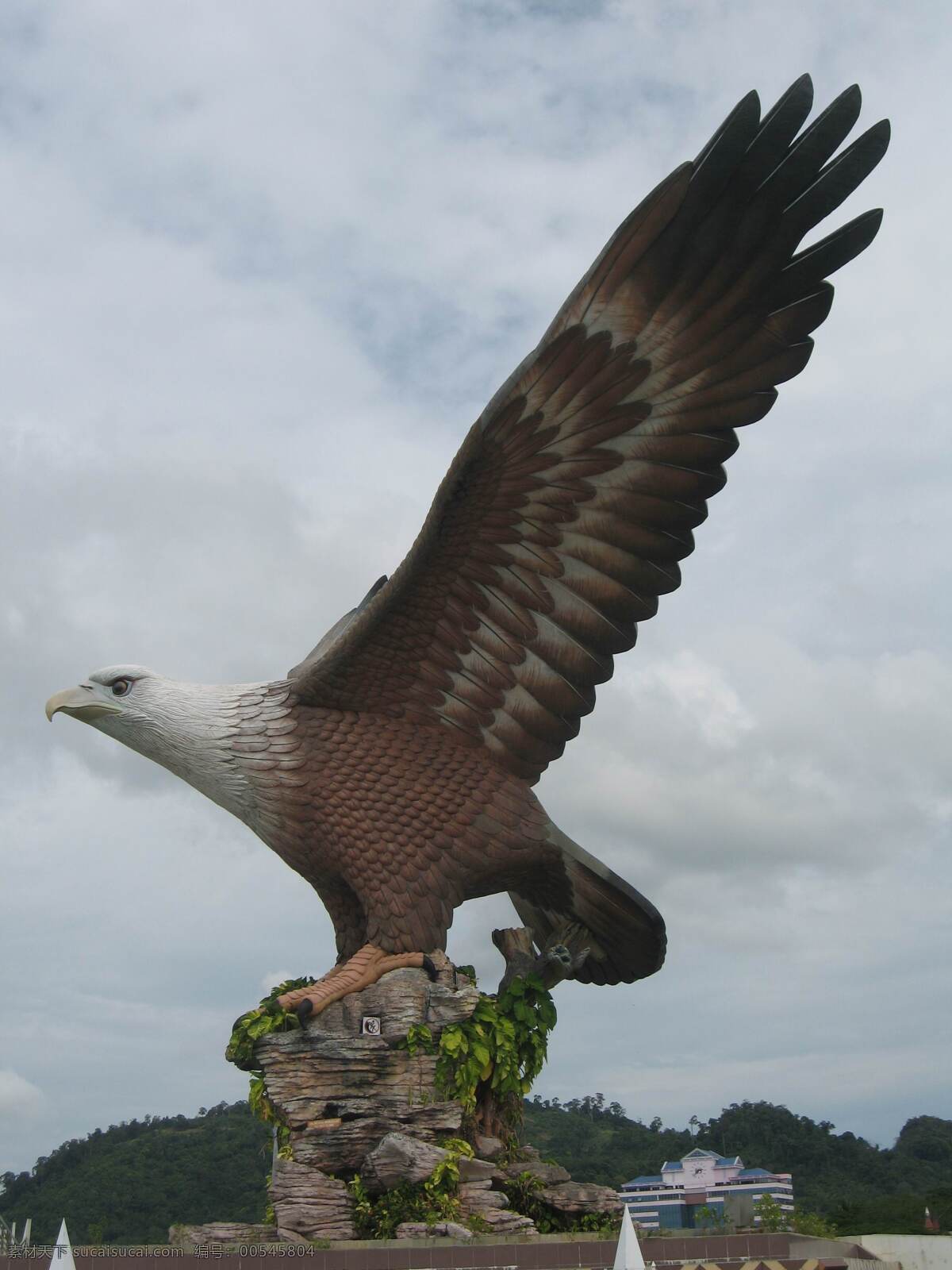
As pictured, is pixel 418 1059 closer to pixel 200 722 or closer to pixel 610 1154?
pixel 200 722

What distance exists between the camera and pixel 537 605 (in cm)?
935

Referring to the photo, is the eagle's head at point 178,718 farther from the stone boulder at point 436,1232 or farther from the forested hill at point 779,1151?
the forested hill at point 779,1151

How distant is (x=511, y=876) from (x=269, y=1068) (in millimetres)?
2279

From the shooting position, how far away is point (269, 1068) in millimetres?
8898

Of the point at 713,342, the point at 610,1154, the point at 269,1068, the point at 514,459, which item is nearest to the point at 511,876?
the point at 269,1068

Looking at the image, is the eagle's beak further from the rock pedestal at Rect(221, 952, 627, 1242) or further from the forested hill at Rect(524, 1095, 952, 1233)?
the forested hill at Rect(524, 1095, 952, 1233)

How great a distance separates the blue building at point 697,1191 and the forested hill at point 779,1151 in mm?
1286

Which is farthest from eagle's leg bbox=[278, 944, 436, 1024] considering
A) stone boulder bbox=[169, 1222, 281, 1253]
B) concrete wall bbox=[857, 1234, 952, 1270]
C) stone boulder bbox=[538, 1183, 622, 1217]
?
concrete wall bbox=[857, 1234, 952, 1270]

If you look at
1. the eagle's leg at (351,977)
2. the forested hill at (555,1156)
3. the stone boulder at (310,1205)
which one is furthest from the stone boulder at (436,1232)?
the forested hill at (555,1156)

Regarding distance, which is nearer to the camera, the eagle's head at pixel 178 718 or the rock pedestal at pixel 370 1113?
the rock pedestal at pixel 370 1113

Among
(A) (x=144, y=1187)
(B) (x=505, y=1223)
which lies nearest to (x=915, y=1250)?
(B) (x=505, y=1223)

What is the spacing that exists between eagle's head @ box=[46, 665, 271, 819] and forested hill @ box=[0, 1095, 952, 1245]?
10315 millimetres

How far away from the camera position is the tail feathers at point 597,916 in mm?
10016

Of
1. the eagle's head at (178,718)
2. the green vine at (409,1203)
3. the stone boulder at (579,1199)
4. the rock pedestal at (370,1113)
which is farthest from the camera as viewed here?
the eagle's head at (178,718)
